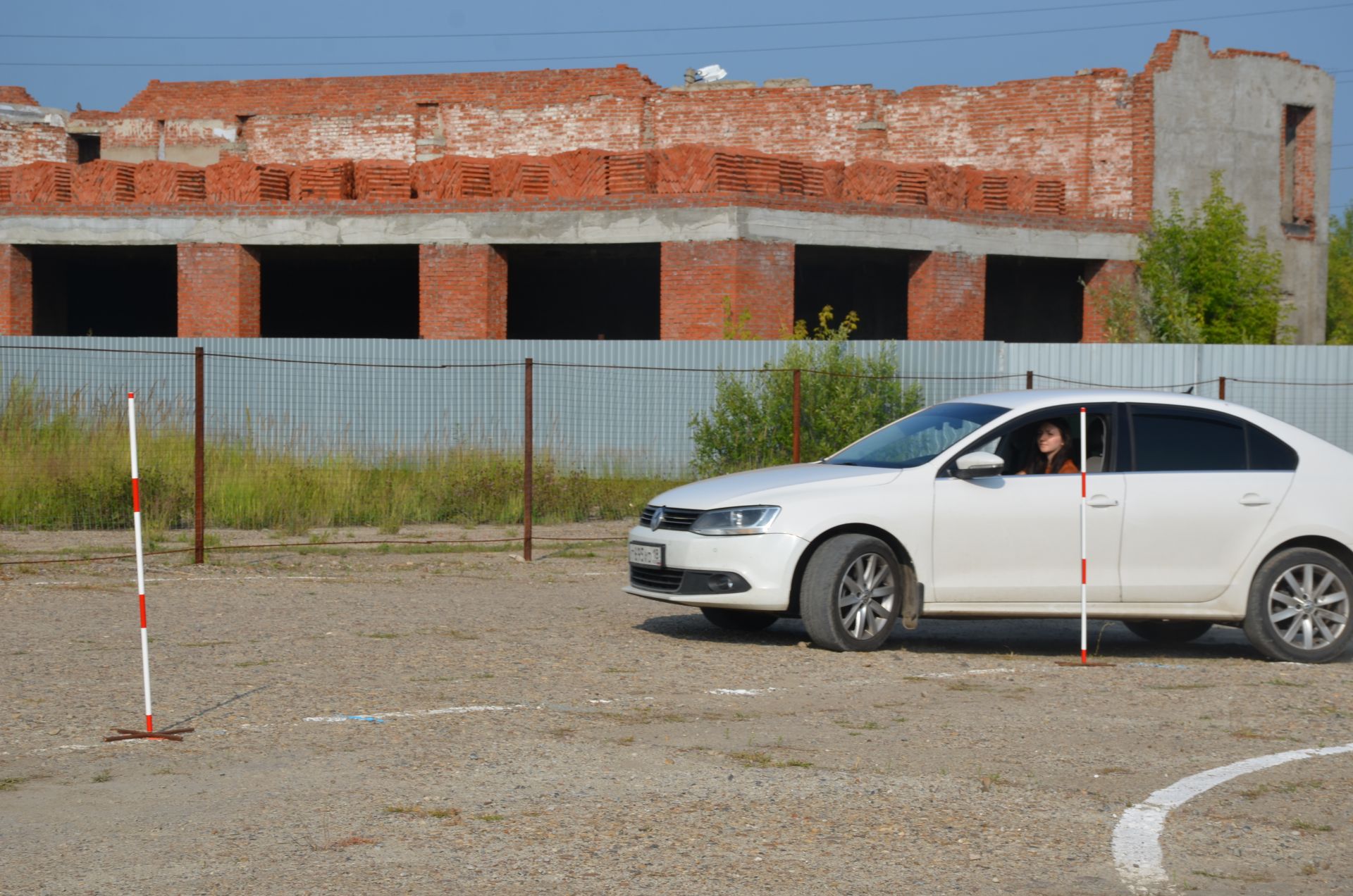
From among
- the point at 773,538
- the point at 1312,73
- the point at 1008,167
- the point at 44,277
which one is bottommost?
the point at 773,538

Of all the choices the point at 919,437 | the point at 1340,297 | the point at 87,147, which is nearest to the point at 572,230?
the point at 919,437

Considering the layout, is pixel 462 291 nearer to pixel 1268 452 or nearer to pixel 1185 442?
pixel 1185 442

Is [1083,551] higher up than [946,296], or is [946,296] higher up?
[946,296]

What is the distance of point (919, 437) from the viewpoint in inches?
403

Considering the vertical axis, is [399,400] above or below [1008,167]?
below

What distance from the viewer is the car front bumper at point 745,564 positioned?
9516 mm

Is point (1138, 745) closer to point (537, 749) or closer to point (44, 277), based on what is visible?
point (537, 749)

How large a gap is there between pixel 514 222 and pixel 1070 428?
2133 centimetres

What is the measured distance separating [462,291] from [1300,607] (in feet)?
74.8

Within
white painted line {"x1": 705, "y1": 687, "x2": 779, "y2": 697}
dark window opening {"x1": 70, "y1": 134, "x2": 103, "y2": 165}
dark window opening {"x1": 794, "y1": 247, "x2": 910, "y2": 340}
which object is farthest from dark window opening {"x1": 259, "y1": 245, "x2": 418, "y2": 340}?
white painted line {"x1": 705, "y1": 687, "x2": 779, "y2": 697}

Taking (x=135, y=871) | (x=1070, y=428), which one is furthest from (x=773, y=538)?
(x=135, y=871)

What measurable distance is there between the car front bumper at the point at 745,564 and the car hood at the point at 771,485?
235 millimetres

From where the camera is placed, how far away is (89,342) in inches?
1033

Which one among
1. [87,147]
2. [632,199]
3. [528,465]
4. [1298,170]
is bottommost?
[528,465]
